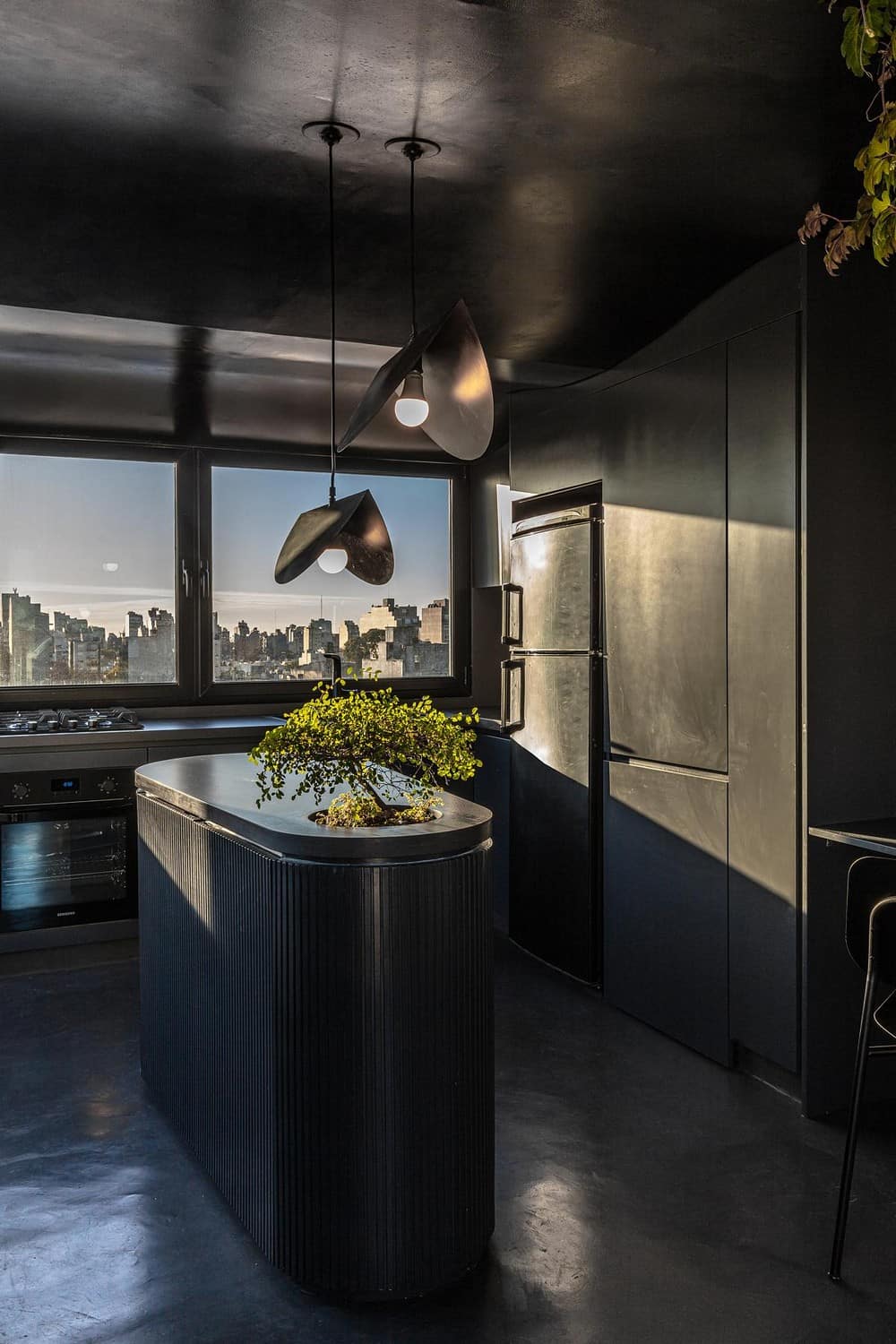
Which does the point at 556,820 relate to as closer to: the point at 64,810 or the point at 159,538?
the point at 64,810

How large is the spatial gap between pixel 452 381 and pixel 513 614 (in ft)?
7.85

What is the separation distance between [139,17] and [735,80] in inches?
46.5

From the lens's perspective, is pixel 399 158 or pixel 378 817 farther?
pixel 399 158

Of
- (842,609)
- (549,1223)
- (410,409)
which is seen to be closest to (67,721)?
(410,409)

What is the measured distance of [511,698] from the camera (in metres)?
4.64

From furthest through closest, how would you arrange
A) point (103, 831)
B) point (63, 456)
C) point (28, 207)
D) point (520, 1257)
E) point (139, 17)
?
point (63, 456) → point (103, 831) → point (28, 207) → point (520, 1257) → point (139, 17)

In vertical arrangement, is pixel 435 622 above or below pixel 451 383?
below

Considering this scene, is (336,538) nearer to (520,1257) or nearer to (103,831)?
(520,1257)

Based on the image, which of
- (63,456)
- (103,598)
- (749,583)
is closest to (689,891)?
(749,583)

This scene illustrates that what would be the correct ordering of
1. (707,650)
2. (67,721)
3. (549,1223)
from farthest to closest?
(67,721)
(707,650)
(549,1223)

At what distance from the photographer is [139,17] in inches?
75.5

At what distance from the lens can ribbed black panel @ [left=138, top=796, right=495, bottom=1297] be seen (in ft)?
7.06

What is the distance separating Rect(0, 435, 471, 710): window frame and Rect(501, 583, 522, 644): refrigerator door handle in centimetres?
121

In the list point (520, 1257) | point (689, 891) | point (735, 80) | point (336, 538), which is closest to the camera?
point (735, 80)
